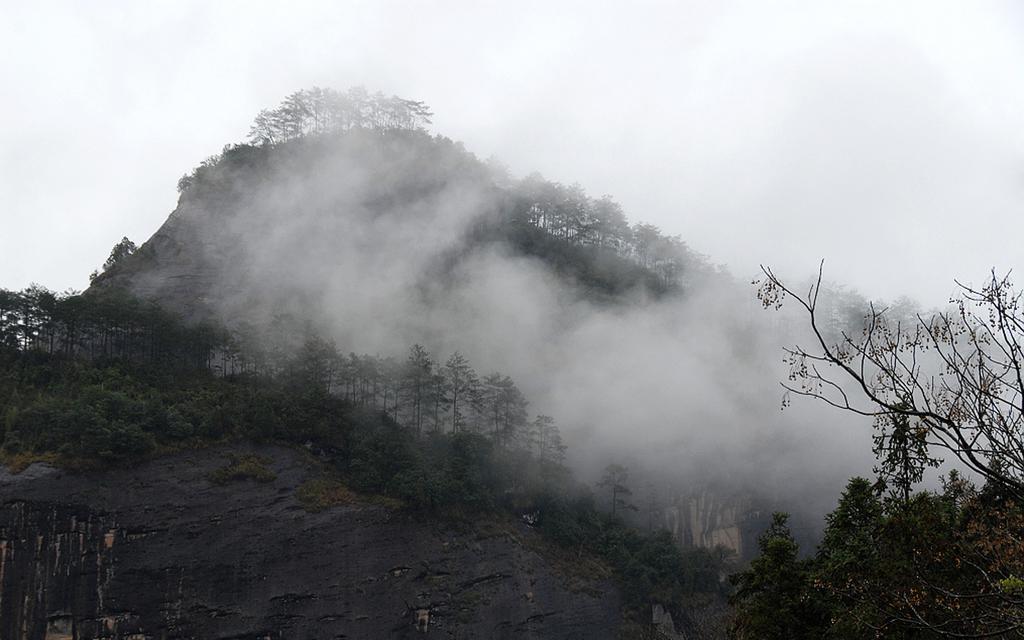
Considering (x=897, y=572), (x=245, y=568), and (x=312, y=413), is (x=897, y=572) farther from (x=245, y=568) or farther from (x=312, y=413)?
(x=312, y=413)

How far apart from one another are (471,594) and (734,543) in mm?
22830

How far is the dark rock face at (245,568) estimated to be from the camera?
3738 centimetres

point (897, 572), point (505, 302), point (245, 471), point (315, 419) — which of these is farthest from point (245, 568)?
point (897, 572)

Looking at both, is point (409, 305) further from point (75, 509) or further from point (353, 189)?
point (75, 509)

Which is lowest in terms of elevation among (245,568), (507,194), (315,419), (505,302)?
(245,568)

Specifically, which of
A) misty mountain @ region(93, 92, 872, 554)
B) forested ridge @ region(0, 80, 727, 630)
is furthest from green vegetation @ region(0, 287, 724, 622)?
misty mountain @ region(93, 92, 872, 554)

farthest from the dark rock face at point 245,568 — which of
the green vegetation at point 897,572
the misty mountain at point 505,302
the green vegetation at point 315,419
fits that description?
the green vegetation at point 897,572

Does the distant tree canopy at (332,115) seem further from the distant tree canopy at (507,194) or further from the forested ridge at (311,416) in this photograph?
the forested ridge at (311,416)

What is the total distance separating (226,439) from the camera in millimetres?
43812

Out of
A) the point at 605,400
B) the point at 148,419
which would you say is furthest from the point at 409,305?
the point at 148,419

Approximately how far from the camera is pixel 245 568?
40938mm

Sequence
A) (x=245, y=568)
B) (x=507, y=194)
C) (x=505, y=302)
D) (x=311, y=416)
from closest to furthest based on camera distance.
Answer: (x=245, y=568), (x=311, y=416), (x=505, y=302), (x=507, y=194)

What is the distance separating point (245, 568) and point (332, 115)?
50.6 metres

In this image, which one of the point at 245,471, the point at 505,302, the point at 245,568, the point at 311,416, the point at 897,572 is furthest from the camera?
the point at 505,302
